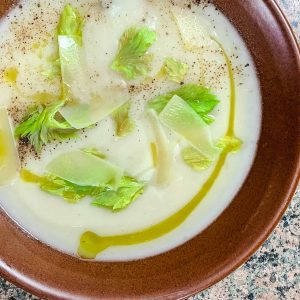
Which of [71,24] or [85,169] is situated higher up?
[71,24]

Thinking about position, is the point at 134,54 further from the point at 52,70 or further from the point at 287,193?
the point at 287,193

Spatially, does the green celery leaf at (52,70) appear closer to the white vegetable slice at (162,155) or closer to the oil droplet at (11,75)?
the oil droplet at (11,75)

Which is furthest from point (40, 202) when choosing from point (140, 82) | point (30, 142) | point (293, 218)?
point (293, 218)

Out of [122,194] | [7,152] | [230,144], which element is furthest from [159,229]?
[7,152]

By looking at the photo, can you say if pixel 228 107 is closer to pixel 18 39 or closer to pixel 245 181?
pixel 245 181

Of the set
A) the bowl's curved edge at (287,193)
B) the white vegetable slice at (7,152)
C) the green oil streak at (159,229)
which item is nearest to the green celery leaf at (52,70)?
the white vegetable slice at (7,152)
